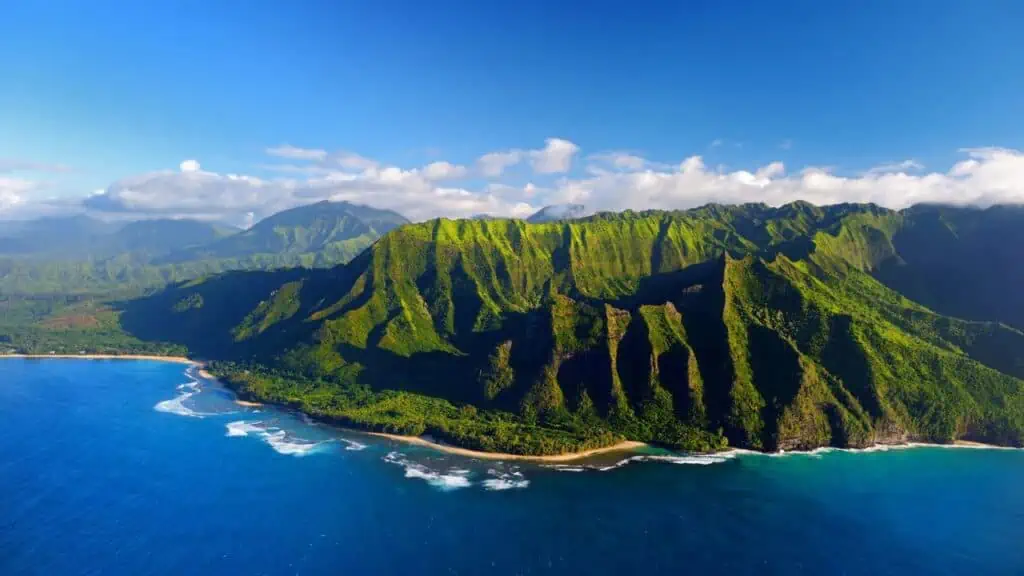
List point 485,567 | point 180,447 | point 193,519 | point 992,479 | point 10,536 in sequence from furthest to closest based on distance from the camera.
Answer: point 180,447
point 992,479
point 193,519
point 10,536
point 485,567

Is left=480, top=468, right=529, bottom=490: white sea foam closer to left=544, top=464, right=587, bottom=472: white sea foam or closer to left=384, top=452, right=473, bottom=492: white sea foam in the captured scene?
left=384, top=452, right=473, bottom=492: white sea foam

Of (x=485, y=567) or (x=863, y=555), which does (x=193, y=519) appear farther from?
(x=863, y=555)

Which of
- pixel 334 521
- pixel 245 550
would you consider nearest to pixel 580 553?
pixel 334 521

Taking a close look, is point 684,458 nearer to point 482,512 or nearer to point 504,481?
point 504,481

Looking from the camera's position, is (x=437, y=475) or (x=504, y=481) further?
(x=437, y=475)

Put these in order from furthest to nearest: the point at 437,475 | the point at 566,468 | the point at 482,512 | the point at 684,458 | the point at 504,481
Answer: the point at 684,458 < the point at 566,468 < the point at 437,475 < the point at 504,481 < the point at 482,512

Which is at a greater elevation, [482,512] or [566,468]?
[482,512]

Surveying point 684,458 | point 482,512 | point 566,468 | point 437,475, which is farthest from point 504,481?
point 684,458
